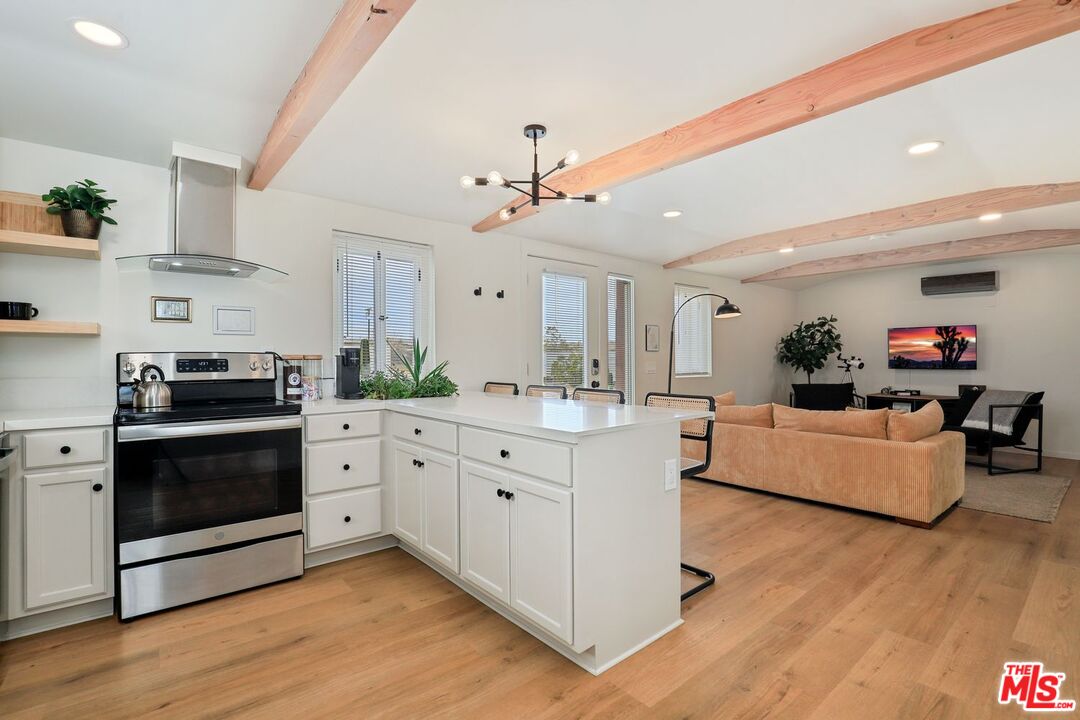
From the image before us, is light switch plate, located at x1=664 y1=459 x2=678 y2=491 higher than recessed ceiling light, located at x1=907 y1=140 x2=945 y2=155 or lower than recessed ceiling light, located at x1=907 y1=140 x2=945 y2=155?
lower

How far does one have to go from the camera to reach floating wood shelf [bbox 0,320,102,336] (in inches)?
97.3

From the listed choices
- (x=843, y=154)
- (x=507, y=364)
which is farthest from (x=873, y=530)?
(x=507, y=364)

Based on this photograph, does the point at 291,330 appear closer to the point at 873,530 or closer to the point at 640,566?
the point at 640,566

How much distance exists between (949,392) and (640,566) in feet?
24.4

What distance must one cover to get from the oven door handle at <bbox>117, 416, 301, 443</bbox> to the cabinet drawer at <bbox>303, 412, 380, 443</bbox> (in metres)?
0.09

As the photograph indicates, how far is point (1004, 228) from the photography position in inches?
214

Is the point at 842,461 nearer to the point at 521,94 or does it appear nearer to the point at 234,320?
the point at 521,94

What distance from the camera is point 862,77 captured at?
2324 millimetres

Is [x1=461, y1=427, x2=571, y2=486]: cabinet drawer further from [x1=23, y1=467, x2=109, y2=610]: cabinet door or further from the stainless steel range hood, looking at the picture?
the stainless steel range hood

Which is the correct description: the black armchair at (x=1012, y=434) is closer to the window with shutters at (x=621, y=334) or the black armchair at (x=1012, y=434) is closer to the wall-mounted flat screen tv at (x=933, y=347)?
the wall-mounted flat screen tv at (x=933, y=347)

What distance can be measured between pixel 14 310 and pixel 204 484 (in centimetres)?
132

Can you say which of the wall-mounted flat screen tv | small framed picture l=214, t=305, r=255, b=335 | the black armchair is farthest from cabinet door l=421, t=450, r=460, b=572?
the wall-mounted flat screen tv

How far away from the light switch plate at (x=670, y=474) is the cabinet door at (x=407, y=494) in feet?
4.38

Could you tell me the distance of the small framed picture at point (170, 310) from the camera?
3080 millimetres
